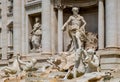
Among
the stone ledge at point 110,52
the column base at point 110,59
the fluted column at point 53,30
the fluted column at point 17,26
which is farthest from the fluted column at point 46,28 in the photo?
the column base at point 110,59

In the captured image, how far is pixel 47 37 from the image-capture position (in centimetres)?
2598

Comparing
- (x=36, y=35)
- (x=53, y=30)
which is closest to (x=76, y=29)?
(x=53, y=30)

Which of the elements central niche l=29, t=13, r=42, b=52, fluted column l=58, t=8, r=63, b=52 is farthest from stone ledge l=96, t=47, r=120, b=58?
central niche l=29, t=13, r=42, b=52

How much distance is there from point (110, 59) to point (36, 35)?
790 cm

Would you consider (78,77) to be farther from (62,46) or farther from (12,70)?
(62,46)

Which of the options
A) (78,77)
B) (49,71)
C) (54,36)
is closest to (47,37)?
(54,36)

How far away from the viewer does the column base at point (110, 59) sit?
70.0 feet

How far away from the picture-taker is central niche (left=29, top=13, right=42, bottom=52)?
27.4m

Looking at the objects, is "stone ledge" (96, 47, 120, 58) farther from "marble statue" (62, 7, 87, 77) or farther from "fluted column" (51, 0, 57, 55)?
"fluted column" (51, 0, 57, 55)

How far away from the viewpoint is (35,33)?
27.5m

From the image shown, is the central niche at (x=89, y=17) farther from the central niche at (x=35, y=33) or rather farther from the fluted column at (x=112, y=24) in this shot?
the fluted column at (x=112, y=24)

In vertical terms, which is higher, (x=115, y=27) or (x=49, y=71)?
(x=115, y=27)

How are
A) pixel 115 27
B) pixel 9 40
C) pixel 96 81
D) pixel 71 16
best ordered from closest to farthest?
1. pixel 96 81
2. pixel 115 27
3. pixel 71 16
4. pixel 9 40

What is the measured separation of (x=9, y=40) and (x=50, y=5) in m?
6.67
